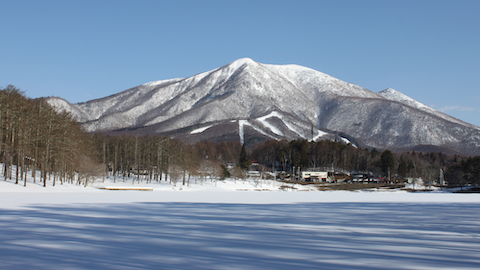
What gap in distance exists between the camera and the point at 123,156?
297 ft

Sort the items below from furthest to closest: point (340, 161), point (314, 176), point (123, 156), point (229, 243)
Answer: point (340, 161), point (314, 176), point (123, 156), point (229, 243)

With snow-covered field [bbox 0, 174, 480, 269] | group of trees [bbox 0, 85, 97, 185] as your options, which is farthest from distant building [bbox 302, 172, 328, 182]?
snow-covered field [bbox 0, 174, 480, 269]

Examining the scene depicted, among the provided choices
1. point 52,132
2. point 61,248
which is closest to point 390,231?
point 61,248

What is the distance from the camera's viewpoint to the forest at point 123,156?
162 feet

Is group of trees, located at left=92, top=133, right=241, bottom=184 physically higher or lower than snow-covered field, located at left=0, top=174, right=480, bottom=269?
higher

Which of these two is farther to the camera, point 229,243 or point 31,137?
point 31,137

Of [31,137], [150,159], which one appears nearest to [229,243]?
[31,137]

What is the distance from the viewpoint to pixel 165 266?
28.5ft

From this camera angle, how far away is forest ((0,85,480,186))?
162 ft

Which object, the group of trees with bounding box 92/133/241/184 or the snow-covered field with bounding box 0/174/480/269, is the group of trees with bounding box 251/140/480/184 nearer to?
the group of trees with bounding box 92/133/241/184

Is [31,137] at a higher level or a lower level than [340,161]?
higher

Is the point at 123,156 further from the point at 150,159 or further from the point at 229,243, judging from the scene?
the point at 229,243

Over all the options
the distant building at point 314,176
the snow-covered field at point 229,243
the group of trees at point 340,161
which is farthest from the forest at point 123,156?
the snow-covered field at point 229,243

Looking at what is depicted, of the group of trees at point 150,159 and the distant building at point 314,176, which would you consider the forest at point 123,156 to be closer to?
the group of trees at point 150,159
